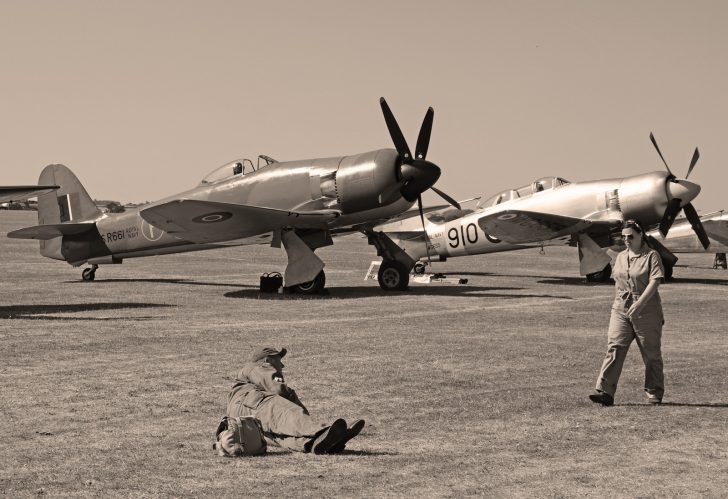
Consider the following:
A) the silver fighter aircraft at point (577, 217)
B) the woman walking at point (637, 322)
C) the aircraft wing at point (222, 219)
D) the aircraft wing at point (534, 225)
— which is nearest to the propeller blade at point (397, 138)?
the aircraft wing at point (222, 219)

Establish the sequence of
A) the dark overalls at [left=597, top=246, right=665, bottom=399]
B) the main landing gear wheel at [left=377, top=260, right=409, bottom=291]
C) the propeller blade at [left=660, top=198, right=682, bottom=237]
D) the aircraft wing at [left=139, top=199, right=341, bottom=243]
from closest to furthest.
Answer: the dark overalls at [left=597, top=246, right=665, bottom=399] → the aircraft wing at [left=139, top=199, right=341, bottom=243] → the main landing gear wheel at [left=377, top=260, right=409, bottom=291] → the propeller blade at [left=660, top=198, right=682, bottom=237]

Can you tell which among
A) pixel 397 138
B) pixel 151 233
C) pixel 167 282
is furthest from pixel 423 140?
pixel 167 282

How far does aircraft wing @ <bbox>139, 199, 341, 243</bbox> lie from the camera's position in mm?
19516

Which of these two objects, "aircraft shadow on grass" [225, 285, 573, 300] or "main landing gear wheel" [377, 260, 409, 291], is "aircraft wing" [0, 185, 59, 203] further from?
"main landing gear wheel" [377, 260, 409, 291]

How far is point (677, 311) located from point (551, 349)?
21.9 ft

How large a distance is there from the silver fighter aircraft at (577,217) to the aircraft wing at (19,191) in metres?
9.26

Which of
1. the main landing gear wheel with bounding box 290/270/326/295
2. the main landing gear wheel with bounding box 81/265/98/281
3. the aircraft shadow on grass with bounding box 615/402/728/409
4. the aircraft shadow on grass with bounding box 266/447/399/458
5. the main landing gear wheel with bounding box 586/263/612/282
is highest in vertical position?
the main landing gear wheel with bounding box 81/265/98/281

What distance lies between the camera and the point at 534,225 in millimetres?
25844

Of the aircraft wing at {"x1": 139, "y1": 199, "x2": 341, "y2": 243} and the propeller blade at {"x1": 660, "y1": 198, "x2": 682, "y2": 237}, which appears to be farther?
the propeller blade at {"x1": 660, "y1": 198, "x2": 682, "y2": 237}

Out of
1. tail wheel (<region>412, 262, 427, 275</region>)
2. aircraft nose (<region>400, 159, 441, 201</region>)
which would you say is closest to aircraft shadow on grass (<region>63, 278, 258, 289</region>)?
aircraft nose (<region>400, 159, 441, 201</region>)

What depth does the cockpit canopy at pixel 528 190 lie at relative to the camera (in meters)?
28.1

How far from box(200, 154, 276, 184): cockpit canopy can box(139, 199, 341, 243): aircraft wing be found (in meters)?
1.62

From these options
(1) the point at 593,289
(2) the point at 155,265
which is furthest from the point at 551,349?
(2) the point at 155,265

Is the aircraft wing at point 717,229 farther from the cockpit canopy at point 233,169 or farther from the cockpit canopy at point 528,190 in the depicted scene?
the cockpit canopy at point 233,169
